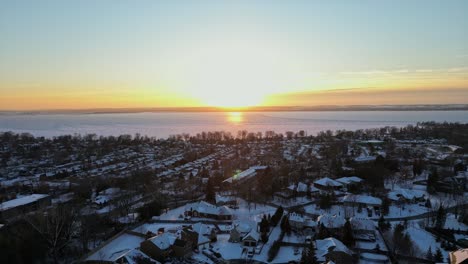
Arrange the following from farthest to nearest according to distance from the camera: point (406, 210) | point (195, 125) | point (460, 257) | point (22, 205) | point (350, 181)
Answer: point (195, 125)
point (350, 181)
point (22, 205)
point (406, 210)
point (460, 257)

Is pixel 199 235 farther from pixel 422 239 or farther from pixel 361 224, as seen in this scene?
pixel 422 239

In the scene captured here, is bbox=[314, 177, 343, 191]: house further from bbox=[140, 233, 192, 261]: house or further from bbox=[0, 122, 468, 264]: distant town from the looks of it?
bbox=[140, 233, 192, 261]: house

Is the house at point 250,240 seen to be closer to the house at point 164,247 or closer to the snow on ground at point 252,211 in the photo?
the house at point 164,247

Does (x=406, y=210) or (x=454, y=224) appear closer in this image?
(x=454, y=224)

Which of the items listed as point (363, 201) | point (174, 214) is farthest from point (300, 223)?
point (174, 214)

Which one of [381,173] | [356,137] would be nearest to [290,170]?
[381,173]

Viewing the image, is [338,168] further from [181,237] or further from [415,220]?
[181,237]
